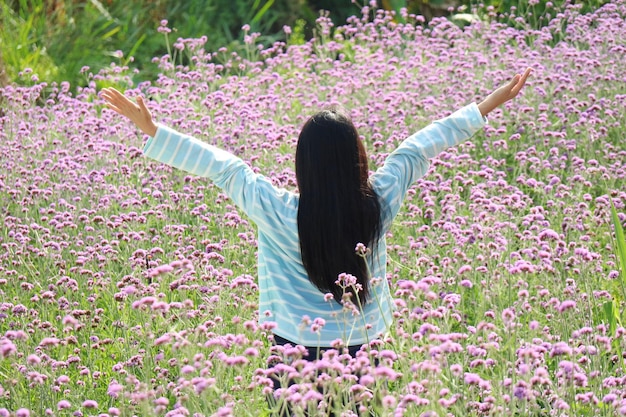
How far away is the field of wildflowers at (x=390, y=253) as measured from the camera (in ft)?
11.7

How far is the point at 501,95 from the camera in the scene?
14.2 feet

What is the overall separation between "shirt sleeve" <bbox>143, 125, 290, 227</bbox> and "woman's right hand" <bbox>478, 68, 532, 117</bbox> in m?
0.95

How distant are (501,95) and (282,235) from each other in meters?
1.13

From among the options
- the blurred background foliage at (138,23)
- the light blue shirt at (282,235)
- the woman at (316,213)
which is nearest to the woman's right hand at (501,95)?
the woman at (316,213)

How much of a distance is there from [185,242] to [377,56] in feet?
11.2

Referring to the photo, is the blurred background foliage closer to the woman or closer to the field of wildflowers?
the field of wildflowers

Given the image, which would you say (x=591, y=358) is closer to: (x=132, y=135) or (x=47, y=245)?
(x=47, y=245)

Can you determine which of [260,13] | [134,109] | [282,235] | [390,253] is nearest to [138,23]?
[260,13]

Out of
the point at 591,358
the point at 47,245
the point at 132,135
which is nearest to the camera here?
the point at 591,358

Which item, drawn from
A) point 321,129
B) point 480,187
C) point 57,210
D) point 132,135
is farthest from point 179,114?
point 321,129

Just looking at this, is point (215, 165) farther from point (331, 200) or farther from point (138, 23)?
point (138, 23)

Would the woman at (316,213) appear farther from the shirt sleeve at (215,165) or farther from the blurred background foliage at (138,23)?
the blurred background foliage at (138,23)

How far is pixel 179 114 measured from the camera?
26.4 feet

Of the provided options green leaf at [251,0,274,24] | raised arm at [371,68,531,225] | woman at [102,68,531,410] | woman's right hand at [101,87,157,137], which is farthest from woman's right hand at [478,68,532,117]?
green leaf at [251,0,274,24]
